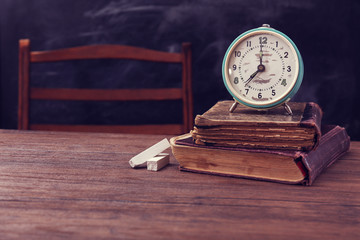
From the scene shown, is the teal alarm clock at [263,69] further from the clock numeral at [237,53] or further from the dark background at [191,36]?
the dark background at [191,36]

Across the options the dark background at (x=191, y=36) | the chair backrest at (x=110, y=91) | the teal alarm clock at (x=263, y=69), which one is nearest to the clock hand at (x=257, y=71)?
the teal alarm clock at (x=263, y=69)

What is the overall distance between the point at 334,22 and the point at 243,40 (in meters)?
1.52

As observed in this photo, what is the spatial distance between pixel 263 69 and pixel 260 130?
0.58ft

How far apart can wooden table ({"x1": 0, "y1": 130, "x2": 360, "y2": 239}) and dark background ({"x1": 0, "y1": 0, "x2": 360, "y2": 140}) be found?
1440 millimetres

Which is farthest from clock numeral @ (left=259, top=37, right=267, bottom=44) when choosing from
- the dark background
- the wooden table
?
the dark background

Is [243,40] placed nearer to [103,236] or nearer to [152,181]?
[152,181]

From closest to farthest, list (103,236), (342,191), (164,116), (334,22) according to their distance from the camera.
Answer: (103,236) → (342,191) → (334,22) → (164,116)

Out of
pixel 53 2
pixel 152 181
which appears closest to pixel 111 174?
pixel 152 181

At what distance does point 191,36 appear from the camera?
7.70ft

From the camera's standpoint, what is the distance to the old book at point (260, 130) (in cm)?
73

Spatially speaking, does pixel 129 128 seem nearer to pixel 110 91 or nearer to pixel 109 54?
pixel 110 91

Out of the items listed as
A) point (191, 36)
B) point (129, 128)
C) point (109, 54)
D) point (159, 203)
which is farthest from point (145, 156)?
point (191, 36)

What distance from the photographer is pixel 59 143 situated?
3.56 ft

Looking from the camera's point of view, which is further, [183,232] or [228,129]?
[228,129]
